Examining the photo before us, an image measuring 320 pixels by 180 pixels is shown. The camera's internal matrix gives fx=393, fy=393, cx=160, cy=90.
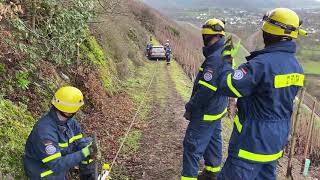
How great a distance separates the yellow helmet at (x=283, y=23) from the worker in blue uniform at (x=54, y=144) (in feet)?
8.13

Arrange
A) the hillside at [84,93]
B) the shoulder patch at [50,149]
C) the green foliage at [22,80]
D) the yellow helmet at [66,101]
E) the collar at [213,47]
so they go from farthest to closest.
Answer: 1. the green foliage at [22,80]
2. the hillside at [84,93]
3. the collar at [213,47]
4. the yellow helmet at [66,101]
5. the shoulder patch at [50,149]

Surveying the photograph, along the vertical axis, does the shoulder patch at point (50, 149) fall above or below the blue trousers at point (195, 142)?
above

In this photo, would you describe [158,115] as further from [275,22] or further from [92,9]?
[275,22]

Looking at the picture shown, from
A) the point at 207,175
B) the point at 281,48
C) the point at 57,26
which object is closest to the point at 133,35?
the point at 57,26

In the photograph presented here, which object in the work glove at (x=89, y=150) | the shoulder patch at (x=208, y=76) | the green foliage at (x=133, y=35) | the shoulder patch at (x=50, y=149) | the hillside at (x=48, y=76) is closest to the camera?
the shoulder patch at (x=50, y=149)

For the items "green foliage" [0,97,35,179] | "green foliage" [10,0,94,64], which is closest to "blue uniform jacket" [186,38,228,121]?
"green foliage" [0,97,35,179]

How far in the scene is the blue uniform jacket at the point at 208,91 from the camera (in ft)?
17.6

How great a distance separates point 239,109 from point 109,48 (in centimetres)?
1440

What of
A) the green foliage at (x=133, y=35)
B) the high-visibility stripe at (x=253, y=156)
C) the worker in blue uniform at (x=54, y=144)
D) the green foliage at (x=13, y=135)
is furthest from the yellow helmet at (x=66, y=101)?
the green foliage at (x=133, y=35)

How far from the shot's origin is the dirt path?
720 cm

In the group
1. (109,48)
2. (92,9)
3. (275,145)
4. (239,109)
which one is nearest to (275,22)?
(239,109)

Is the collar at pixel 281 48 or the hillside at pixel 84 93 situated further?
the hillside at pixel 84 93

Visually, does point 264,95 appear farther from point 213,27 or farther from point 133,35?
point 133,35

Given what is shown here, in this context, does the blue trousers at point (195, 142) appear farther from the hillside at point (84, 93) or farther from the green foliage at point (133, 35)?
the green foliage at point (133, 35)
